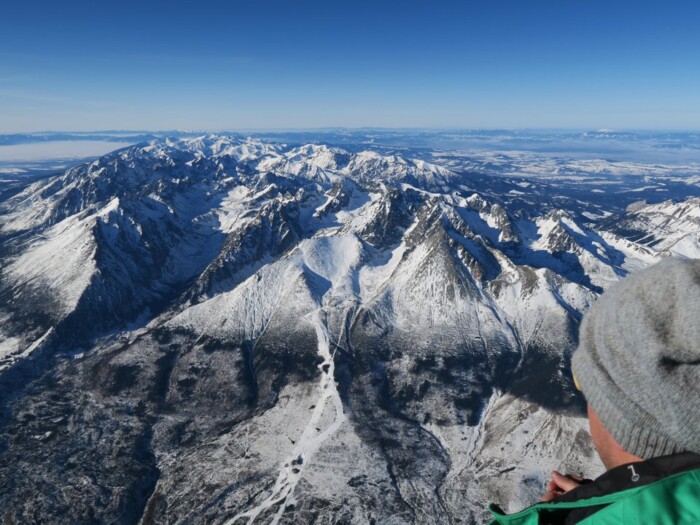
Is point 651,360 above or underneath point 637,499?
above

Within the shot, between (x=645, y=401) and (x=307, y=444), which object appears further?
(x=307, y=444)

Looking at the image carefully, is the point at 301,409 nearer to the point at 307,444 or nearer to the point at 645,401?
the point at 307,444

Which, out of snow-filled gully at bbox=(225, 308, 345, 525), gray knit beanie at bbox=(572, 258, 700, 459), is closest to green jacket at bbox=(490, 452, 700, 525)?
gray knit beanie at bbox=(572, 258, 700, 459)

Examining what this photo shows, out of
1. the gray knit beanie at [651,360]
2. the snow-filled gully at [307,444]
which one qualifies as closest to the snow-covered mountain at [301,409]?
the snow-filled gully at [307,444]

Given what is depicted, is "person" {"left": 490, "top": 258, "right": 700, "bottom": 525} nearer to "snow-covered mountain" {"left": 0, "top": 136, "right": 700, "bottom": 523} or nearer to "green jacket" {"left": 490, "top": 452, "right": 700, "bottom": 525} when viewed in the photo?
"green jacket" {"left": 490, "top": 452, "right": 700, "bottom": 525}

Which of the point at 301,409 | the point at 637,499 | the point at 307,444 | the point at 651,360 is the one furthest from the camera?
the point at 301,409

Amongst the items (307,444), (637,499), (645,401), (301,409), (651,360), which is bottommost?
(307,444)

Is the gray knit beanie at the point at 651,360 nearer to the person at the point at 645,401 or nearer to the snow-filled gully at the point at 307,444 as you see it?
the person at the point at 645,401

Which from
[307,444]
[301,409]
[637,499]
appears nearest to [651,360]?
[637,499]
